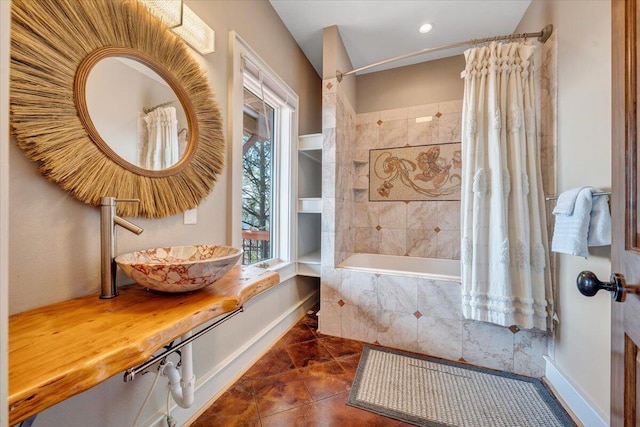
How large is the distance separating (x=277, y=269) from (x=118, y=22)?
1667 mm

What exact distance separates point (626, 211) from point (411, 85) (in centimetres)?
267

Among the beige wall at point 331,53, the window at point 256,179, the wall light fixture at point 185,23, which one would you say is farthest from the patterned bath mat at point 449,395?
the beige wall at point 331,53

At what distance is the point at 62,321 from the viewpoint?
673 millimetres

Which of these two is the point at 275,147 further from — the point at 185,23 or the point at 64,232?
the point at 64,232

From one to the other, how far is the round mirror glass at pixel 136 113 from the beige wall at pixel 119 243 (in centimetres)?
26

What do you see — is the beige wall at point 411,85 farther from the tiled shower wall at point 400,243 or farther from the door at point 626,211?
the door at point 626,211

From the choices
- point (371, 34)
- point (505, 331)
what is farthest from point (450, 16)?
point (505, 331)

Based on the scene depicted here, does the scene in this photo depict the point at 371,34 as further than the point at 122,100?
Yes

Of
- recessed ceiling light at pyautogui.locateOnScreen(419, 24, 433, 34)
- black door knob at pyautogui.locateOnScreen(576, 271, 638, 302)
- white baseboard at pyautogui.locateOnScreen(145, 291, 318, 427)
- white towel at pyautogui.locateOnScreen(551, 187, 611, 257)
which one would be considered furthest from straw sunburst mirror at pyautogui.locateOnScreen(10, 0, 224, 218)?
recessed ceiling light at pyautogui.locateOnScreen(419, 24, 433, 34)

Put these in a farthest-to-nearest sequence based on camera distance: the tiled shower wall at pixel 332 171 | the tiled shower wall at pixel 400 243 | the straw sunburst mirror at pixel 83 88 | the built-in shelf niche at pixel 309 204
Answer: the built-in shelf niche at pixel 309 204
the tiled shower wall at pixel 332 171
the tiled shower wall at pixel 400 243
the straw sunburst mirror at pixel 83 88

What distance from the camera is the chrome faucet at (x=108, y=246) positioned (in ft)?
2.78

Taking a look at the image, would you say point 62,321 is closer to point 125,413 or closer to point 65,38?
point 125,413

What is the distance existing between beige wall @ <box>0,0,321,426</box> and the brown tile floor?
0.11 meters

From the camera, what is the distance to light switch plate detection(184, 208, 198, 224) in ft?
4.10
